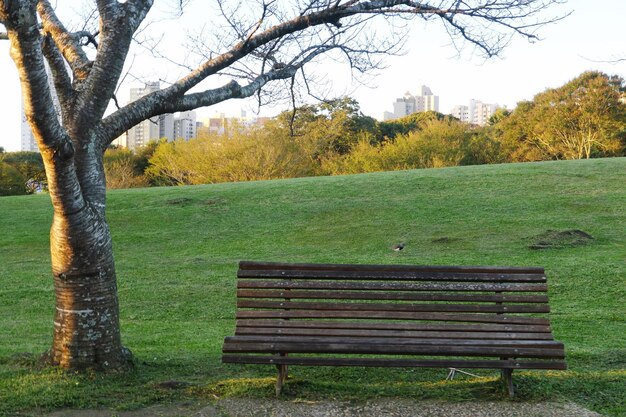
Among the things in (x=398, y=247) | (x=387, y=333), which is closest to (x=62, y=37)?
(x=387, y=333)

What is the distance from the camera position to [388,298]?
5.93 metres

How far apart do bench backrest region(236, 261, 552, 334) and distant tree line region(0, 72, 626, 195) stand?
99.3ft

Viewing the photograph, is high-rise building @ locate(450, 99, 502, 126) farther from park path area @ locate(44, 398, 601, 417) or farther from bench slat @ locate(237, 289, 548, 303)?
park path area @ locate(44, 398, 601, 417)

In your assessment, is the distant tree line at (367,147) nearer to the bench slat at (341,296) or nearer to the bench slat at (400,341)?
the bench slat at (341,296)

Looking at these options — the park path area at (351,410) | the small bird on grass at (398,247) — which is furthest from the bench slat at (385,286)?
the small bird on grass at (398,247)

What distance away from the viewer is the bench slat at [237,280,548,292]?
588 centimetres

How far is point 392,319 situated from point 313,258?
8.63 metres

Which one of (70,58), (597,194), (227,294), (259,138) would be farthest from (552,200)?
(259,138)

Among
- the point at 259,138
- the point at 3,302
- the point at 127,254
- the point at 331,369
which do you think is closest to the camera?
the point at 331,369

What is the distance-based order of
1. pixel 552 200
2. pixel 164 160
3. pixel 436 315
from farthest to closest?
pixel 164 160 → pixel 552 200 → pixel 436 315

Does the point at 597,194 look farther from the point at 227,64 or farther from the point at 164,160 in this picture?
the point at 164,160

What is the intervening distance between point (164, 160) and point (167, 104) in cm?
3505

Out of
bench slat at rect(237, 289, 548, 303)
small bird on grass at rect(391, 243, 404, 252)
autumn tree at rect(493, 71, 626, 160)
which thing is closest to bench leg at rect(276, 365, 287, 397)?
bench slat at rect(237, 289, 548, 303)

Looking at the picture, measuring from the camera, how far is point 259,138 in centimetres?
3750
